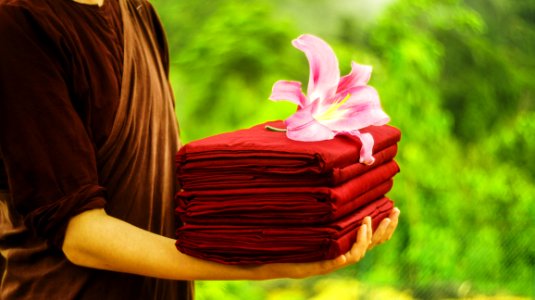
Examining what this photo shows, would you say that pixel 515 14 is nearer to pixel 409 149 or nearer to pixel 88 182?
pixel 409 149

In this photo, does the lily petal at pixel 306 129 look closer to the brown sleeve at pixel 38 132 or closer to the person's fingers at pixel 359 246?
the person's fingers at pixel 359 246

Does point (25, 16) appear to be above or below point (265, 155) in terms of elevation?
above

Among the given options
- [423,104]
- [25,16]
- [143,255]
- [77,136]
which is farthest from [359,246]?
[423,104]

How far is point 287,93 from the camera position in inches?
41.4

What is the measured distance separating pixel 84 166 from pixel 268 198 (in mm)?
229

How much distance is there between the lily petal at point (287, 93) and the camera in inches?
41.3

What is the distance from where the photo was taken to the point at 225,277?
1.00 metres

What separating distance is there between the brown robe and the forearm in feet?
0.06

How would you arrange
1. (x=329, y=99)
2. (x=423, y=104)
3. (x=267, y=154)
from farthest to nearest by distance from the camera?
(x=423, y=104) → (x=329, y=99) → (x=267, y=154)

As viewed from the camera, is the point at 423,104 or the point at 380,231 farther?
the point at 423,104

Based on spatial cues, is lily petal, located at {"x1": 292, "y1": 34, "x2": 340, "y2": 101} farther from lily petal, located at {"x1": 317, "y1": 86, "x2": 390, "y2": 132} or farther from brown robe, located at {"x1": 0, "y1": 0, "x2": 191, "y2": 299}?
brown robe, located at {"x1": 0, "y1": 0, "x2": 191, "y2": 299}

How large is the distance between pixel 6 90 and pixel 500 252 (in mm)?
2757

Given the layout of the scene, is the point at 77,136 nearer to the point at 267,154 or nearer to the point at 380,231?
the point at 267,154

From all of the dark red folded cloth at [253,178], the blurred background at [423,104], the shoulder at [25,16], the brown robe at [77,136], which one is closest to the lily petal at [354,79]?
the dark red folded cloth at [253,178]
